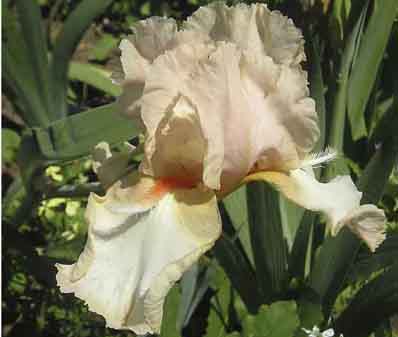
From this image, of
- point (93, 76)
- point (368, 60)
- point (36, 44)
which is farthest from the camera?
point (93, 76)

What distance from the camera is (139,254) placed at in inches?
30.6

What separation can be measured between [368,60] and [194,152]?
0.65m

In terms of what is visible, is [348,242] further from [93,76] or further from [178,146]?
[93,76]

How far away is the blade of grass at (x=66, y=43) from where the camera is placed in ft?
5.91

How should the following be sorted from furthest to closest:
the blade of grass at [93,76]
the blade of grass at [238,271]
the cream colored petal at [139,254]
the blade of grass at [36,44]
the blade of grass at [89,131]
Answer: the blade of grass at [93,76], the blade of grass at [36,44], the blade of grass at [89,131], the blade of grass at [238,271], the cream colored petal at [139,254]

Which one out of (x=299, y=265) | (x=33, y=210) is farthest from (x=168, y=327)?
(x=33, y=210)

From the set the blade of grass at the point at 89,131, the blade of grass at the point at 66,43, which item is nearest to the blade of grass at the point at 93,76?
the blade of grass at the point at 66,43

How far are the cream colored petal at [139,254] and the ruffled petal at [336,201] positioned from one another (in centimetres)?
9

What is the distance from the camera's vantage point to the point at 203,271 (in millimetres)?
1470

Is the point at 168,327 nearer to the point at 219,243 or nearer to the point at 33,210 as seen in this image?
the point at 219,243

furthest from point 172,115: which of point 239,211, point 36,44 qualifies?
point 36,44

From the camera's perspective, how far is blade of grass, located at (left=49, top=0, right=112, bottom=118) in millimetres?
1802

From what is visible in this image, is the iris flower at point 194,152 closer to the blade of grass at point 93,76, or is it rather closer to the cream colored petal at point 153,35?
the cream colored petal at point 153,35

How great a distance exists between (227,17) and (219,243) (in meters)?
0.49
